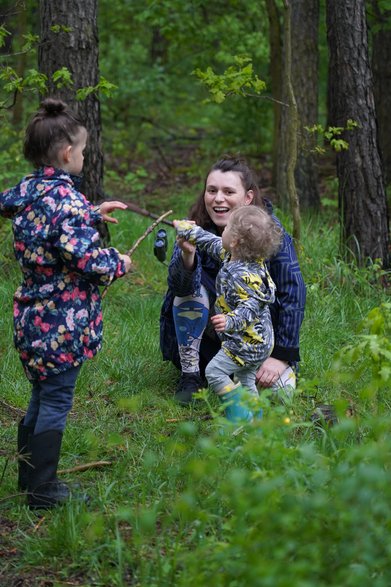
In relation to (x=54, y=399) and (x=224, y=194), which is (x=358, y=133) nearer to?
(x=224, y=194)

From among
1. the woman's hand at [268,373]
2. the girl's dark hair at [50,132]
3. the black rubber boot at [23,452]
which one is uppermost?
the girl's dark hair at [50,132]

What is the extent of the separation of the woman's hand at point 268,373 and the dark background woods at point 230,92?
90.2 inches

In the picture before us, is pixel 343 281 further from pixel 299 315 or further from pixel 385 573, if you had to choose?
pixel 385 573

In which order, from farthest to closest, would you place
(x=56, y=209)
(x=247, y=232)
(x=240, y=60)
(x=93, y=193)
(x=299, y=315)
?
(x=93, y=193), (x=240, y=60), (x=299, y=315), (x=247, y=232), (x=56, y=209)

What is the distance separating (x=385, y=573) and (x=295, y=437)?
5.86ft

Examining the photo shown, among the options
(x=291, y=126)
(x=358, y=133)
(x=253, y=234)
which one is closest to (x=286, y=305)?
(x=253, y=234)

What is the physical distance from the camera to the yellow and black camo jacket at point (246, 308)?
12.9 ft

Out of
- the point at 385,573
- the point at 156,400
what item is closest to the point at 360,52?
the point at 156,400

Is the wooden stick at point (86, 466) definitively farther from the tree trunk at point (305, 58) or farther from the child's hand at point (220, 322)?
the tree trunk at point (305, 58)

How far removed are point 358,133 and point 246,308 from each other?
10.2 feet

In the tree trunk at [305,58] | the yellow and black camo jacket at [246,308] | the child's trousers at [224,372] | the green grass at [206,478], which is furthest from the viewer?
the tree trunk at [305,58]

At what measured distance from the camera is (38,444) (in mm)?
3357

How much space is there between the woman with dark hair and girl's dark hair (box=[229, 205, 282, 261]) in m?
0.43

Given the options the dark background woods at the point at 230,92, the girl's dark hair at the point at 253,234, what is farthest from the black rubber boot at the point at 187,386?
the dark background woods at the point at 230,92
